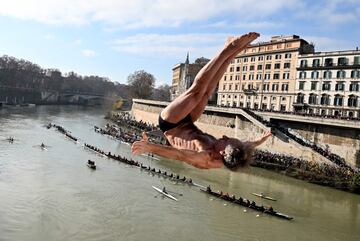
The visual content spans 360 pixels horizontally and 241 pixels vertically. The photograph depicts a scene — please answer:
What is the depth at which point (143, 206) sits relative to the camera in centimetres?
2114

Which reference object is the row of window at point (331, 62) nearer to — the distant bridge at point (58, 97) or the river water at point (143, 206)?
the river water at point (143, 206)

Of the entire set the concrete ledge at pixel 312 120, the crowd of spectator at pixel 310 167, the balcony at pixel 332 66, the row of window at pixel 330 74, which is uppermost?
the balcony at pixel 332 66

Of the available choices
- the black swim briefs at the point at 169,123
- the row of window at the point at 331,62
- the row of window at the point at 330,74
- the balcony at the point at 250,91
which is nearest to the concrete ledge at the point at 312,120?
the row of window at the point at 330,74

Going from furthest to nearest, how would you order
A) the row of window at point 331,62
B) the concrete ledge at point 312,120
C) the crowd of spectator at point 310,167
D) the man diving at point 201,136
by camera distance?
the row of window at point 331,62
the concrete ledge at point 312,120
the crowd of spectator at point 310,167
the man diving at point 201,136

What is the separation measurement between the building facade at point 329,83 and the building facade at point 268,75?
1.45m

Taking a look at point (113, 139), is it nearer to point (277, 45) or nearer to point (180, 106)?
point (277, 45)

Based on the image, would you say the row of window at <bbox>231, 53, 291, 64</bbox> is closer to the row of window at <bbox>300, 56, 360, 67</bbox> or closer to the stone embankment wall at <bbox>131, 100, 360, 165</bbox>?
the row of window at <bbox>300, 56, 360, 67</bbox>

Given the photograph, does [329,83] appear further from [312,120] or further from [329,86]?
[312,120]

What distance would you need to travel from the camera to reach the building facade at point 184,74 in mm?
73475

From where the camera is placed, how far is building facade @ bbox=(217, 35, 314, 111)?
47.3 meters

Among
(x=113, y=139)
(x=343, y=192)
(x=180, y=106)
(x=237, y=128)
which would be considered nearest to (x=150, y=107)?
(x=113, y=139)

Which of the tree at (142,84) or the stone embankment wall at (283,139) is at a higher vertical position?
the tree at (142,84)

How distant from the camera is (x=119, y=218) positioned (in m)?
19.1

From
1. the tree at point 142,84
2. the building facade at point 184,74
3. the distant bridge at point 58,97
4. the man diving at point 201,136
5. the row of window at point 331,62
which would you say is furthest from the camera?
the distant bridge at point 58,97
